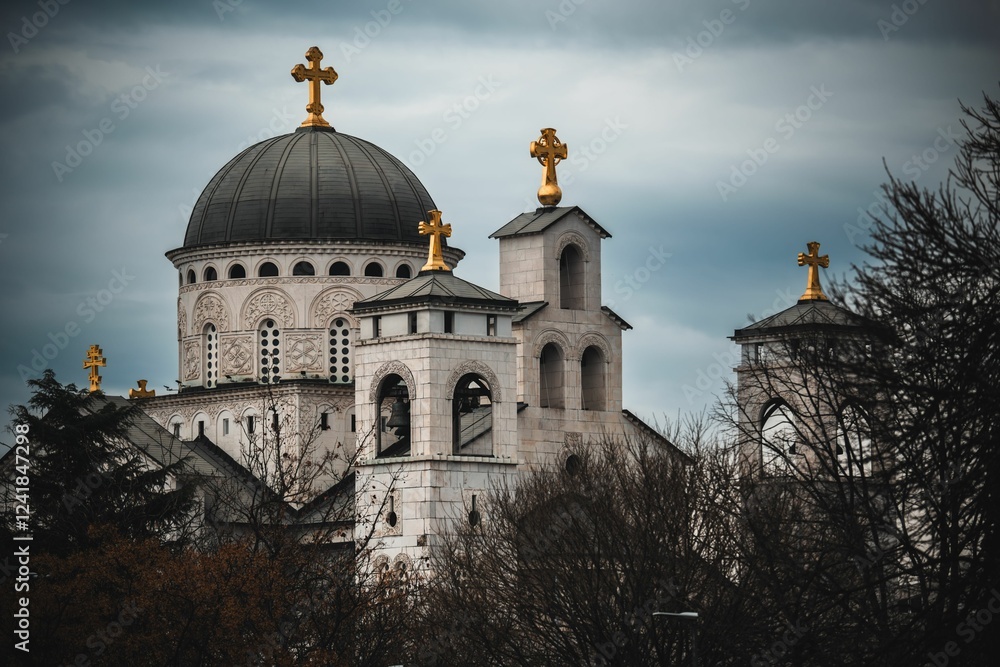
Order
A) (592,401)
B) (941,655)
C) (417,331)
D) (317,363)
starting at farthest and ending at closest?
(317,363), (592,401), (417,331), (941,655)

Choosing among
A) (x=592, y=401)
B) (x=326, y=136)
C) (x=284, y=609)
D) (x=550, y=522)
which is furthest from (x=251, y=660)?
(x=326, y=136)

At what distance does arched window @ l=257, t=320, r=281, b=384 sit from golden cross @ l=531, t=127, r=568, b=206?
1328 cm

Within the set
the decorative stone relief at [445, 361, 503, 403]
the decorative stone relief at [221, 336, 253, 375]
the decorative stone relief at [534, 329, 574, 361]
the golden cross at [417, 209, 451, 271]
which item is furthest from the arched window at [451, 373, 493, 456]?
the decorative stone relief at [221, 336, 253, 375]

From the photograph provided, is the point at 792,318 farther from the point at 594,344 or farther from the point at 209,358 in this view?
the point at 209,358

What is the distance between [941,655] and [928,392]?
410 centimetres

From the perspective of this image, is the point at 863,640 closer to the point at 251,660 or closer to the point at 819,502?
the point at 819,502

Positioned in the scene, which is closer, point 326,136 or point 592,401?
point 592,401

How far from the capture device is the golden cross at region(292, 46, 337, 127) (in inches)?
3282

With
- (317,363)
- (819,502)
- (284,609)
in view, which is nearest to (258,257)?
(317,363)

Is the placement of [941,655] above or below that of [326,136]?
below

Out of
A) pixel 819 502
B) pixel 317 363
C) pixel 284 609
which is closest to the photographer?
pixel 819 502

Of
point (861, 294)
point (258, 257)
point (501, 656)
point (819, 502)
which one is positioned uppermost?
point (258, 257)

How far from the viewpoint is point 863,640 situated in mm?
36531

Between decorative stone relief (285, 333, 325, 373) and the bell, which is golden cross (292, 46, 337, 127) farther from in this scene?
the bell
